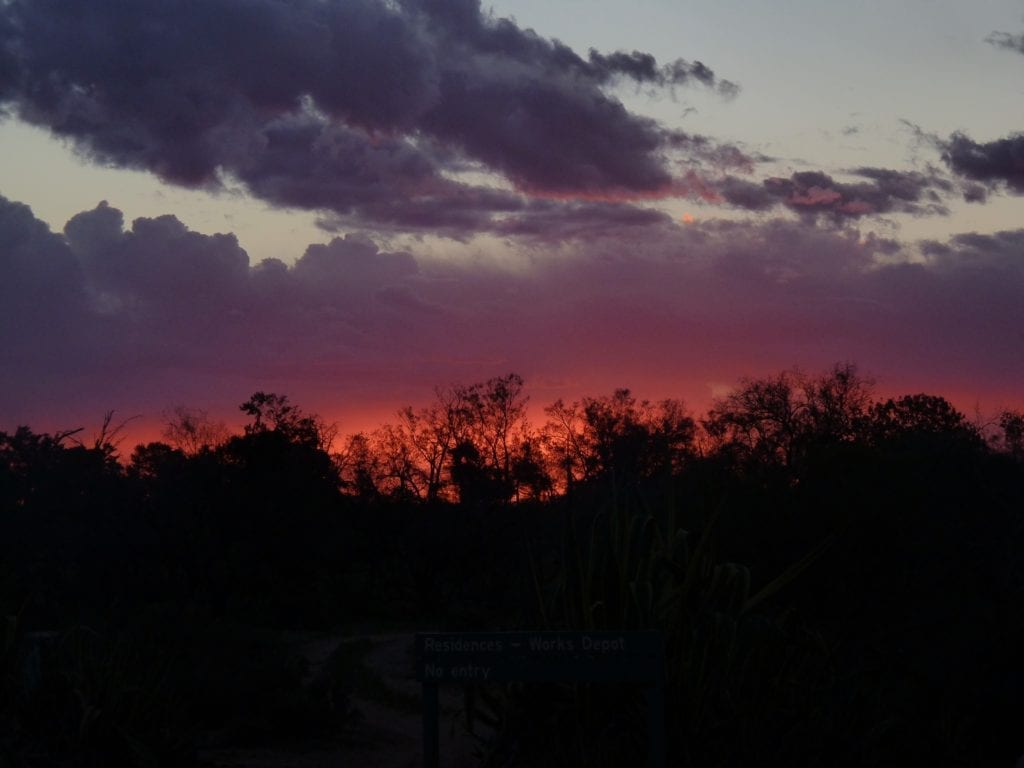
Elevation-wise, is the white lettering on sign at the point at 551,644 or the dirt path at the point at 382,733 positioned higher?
the white lettering on sign at the point at 551,644

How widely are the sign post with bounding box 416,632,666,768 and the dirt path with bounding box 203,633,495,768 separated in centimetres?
216

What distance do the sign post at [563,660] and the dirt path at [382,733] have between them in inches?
84.9

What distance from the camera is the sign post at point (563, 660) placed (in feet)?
24.3

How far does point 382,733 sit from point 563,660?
842cm

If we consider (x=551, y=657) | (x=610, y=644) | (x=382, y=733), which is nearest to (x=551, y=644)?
(x=551, y=657)

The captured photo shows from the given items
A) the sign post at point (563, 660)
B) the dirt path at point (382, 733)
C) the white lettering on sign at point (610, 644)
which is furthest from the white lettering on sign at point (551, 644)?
the dirt path at point (382, 733)

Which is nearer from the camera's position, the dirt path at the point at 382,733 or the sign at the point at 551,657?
the sign at the point at 551,657

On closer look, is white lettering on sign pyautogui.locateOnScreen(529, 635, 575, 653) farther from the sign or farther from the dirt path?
the dirt path

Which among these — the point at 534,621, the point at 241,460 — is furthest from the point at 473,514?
the point at 534,621

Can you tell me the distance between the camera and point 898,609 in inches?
521

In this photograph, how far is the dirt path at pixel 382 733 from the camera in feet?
41.4

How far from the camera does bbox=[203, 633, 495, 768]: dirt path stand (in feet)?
41.4

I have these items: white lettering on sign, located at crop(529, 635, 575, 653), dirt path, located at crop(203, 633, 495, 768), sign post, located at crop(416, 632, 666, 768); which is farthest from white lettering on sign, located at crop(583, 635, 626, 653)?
dirt path, located at crop(203, 633, 495, 768)

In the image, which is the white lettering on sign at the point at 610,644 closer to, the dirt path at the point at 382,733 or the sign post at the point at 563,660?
the sign post at the point at 563,660
